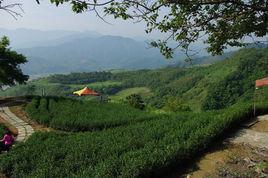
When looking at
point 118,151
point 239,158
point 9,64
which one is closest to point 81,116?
point 118,151

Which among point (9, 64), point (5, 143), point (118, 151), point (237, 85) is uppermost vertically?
point (9, 64)

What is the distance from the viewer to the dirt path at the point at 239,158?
10.8 metres

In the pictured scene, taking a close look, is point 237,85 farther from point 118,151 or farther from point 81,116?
point 118,151

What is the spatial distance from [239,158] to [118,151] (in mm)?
3927

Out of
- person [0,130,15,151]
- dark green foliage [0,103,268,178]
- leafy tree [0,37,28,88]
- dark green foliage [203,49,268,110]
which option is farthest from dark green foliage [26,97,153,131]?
dark green foliage [203,49,268,110]

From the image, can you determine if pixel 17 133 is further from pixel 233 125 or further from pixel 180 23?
pixel 180 23

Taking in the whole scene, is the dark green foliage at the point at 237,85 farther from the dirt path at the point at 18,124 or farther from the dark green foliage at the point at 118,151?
the dark green foliage at the point at 118,151

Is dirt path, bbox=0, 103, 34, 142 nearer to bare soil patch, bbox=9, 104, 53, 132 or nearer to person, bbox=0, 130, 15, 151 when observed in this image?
bare soil patch, bbox=9, 104, 53, 132

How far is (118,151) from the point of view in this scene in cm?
1198

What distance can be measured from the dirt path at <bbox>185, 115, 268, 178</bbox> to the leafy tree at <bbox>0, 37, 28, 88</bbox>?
27221 millimetres

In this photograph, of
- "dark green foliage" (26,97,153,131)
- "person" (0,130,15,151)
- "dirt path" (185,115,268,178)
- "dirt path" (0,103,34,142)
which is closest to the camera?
"dirt path" (185,115,268,178)

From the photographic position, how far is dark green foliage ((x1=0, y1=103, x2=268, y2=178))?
1025 cm

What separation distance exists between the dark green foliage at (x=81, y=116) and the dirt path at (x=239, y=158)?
6.51m

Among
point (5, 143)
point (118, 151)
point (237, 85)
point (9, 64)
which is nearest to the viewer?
point (118, 151)
